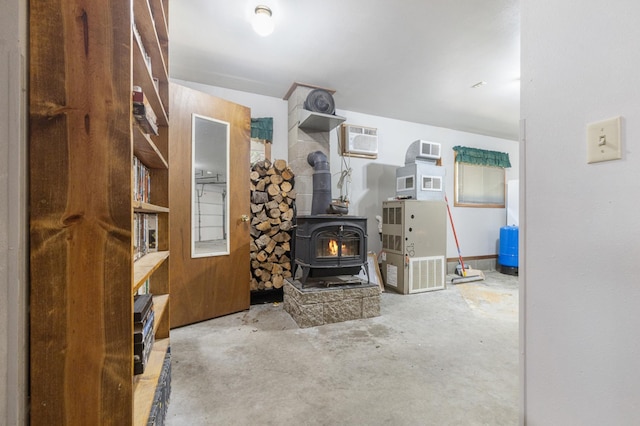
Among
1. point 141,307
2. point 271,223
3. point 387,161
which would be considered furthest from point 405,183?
point 141,307

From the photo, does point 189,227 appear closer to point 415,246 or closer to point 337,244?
point 337,244

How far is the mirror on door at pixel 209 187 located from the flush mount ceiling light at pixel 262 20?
3.20ft

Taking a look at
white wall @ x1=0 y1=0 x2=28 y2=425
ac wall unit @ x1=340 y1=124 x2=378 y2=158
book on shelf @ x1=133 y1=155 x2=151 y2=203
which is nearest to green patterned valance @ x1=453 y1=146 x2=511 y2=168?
ac wall unit @ x1=340 y1=124 x2=378 y2=158

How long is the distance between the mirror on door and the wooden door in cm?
5

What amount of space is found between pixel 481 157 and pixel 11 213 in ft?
18.4

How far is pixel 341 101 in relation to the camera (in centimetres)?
363

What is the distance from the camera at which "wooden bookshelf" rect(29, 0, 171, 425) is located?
70 centimetres

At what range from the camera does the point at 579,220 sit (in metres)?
0.80

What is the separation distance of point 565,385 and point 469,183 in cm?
456

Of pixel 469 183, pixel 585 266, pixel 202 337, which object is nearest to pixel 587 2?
pixel 585 266

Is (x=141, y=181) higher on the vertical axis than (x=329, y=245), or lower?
higher

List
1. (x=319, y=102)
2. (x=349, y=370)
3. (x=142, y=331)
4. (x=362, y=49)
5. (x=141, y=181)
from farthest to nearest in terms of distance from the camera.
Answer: (x=319, y=102) → (x=362, y=49) → (x=349, y=370) → (x=141, y=181) → (x=142, y=331)

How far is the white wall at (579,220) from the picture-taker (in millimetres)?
700

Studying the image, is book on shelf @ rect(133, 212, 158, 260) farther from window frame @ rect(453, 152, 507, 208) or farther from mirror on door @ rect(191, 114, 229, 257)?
window frame @ rect(453, 152, 507, 208)
